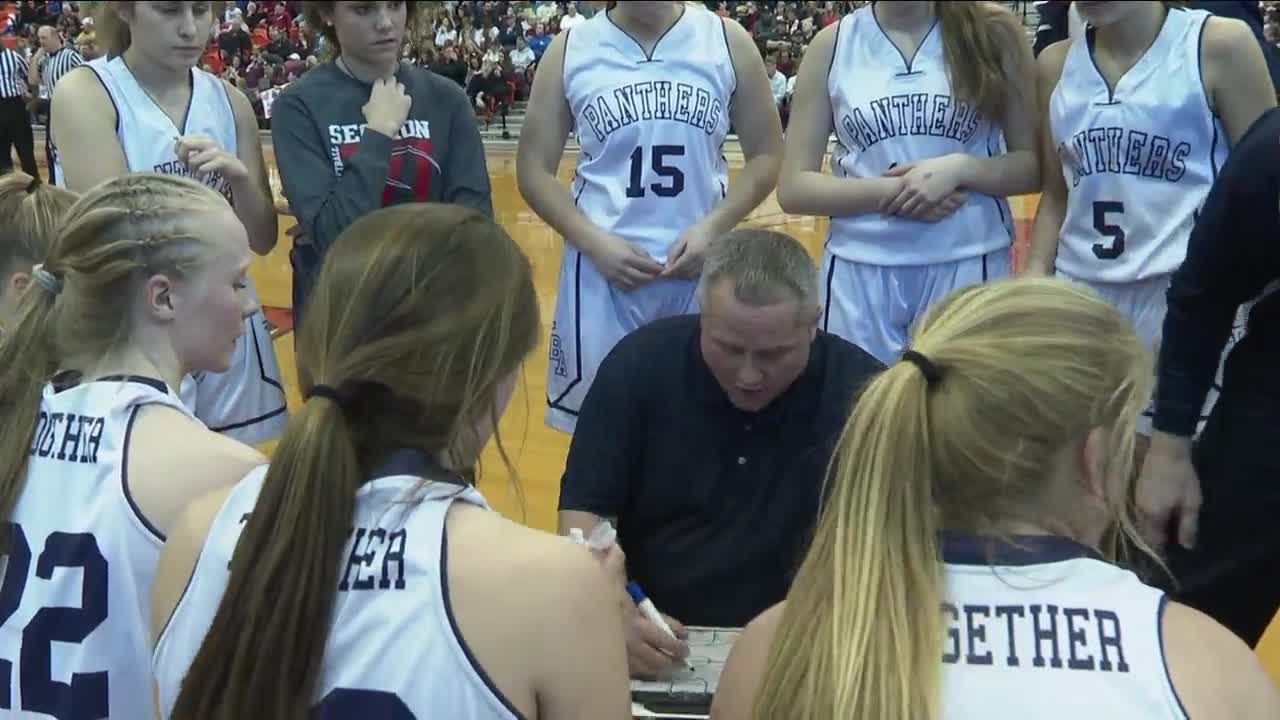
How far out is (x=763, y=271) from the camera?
2.31m

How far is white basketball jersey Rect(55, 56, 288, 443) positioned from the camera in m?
2.98

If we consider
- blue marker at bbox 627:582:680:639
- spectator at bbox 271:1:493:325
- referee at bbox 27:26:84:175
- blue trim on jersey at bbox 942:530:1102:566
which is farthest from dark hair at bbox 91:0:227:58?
referee at bbox 27:26:84:175

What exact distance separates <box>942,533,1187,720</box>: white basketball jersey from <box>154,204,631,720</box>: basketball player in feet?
1.17

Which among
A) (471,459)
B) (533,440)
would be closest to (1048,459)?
(471,459)

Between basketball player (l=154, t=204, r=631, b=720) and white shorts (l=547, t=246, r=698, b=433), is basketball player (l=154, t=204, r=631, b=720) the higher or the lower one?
the higher one

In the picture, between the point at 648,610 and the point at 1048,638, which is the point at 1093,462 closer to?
the point at 1048,638

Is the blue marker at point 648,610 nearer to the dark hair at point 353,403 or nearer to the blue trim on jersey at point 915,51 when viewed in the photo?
the dark hair at point 353,403

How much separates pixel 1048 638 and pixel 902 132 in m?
1.96

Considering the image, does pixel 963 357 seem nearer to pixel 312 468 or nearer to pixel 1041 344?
pixel 1041 344

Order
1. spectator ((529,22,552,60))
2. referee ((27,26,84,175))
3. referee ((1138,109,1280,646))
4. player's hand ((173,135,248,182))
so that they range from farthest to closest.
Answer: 1. spectator ((529,22,552,60))
2. referee ((27,26,84,175))
3. player's hand ((173,135,248,182))
4. referee ((1138,109,1280,646))

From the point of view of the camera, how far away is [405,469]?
137cm

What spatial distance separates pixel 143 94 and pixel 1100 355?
2401 mm

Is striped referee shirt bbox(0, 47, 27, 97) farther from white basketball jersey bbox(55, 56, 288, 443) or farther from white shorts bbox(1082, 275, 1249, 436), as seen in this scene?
white shorts bbox(1082, 275, 1249, 436)

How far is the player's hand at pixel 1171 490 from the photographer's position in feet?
7.80
